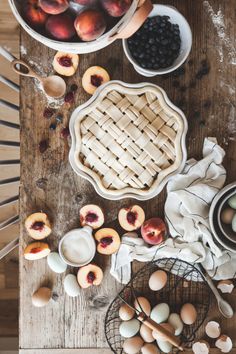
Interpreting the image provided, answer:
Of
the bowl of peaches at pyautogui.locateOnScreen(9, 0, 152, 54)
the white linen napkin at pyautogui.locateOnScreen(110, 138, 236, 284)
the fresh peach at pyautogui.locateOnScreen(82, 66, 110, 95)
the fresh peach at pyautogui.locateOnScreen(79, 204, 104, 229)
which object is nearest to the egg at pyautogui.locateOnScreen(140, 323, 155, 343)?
the white linen napkin at pyautogui.locateOnScreen(110, 138, 236, 284)

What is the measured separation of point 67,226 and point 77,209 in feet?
0.13

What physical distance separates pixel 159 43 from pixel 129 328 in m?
0.56

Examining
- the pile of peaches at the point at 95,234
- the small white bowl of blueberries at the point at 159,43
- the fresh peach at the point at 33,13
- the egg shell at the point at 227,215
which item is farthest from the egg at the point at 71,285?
the fresh peach at the point at 33,13

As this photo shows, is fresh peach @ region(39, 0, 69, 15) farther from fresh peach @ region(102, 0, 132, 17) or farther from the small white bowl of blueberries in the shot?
the small white bowl of blueberries

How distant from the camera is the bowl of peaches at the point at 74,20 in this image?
0.66 meters

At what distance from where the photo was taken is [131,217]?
1039 mm

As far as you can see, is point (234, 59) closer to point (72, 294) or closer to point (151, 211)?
point (151, 211)

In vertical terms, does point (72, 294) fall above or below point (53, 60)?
below

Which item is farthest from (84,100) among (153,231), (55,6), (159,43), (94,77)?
(55,6)

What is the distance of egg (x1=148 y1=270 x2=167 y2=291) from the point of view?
3.43 ft

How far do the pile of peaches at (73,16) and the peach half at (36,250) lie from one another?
472 millimetres

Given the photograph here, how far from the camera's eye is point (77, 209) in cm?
106

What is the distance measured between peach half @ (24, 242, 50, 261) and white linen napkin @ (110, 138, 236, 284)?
5.4 inches

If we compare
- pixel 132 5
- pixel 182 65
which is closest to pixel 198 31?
pixel 182 65
